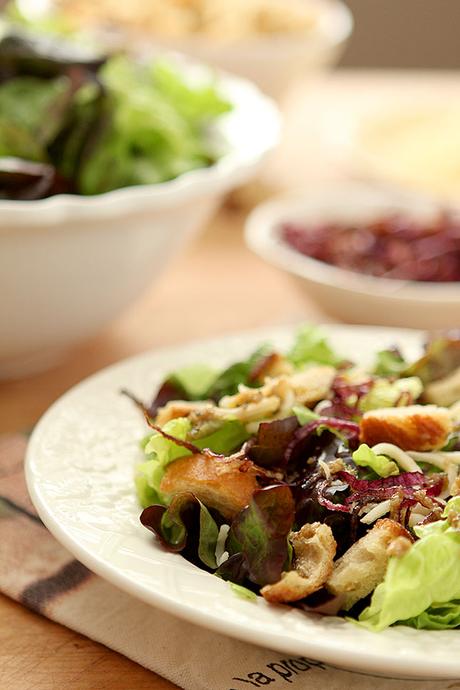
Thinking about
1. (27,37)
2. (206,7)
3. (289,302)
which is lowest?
(289,302)

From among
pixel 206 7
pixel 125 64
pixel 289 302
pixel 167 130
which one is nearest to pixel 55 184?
pixel 167 130

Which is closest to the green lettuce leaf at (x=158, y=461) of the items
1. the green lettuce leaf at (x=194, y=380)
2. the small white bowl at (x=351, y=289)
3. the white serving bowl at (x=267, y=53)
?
the green lettuce leaf at (x=194, y=380)

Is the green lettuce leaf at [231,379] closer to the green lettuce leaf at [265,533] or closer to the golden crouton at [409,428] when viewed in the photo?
the golden crouton at [409,428]

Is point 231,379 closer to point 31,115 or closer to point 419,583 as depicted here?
point 419,583

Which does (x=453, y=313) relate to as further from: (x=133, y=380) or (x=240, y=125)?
(x=133, y=380)

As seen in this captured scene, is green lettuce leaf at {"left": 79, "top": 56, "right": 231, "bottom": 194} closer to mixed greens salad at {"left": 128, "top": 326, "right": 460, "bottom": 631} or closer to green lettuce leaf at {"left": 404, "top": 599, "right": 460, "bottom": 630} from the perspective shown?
mixed greens salad at {"left": 128, "top": 326, "right": 460, "bottom": 631}

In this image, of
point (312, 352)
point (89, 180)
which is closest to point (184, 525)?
point (312, 352)

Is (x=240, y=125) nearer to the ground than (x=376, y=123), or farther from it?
farther from it
